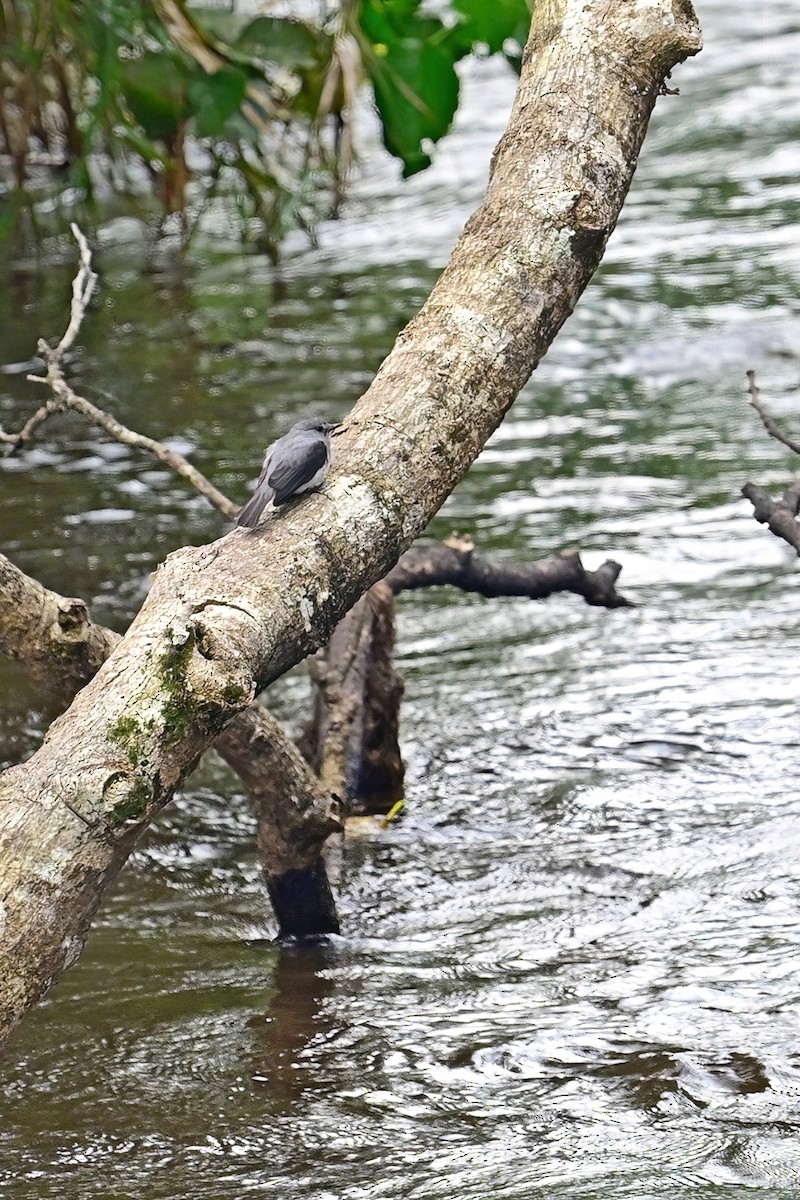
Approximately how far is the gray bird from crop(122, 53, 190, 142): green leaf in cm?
570

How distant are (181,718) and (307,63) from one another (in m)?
6.61

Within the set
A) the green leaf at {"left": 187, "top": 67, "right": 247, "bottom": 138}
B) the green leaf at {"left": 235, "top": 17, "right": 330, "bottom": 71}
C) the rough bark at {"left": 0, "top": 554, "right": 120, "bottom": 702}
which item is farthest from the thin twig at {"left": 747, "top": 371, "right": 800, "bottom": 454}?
the green leaf at {"left": 235, "top": 17, "right": 330, "bottom": 71}

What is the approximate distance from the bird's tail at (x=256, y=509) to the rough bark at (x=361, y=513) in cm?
5

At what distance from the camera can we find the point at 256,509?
266cm

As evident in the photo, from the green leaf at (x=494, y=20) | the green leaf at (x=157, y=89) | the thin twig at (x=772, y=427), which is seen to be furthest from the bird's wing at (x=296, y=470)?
the green leaf at (x=157, y=89)

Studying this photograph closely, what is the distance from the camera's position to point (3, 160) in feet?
33.4

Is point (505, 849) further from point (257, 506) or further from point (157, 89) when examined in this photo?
point (157, 89)

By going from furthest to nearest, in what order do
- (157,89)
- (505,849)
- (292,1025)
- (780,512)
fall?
(157,89) < (505,849) < (780,512) < (292,1025)

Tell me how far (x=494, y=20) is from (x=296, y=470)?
3570 mm

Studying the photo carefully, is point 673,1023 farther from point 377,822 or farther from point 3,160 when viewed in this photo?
point 3,160

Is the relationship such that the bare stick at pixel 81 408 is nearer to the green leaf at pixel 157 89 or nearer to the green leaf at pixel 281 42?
the green leaf at pixel 157 89

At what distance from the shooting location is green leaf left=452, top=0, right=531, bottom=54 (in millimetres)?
5656

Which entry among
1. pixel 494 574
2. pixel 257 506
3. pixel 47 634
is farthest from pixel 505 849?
pixel 257 506

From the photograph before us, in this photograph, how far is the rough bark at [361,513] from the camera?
2.22 m
